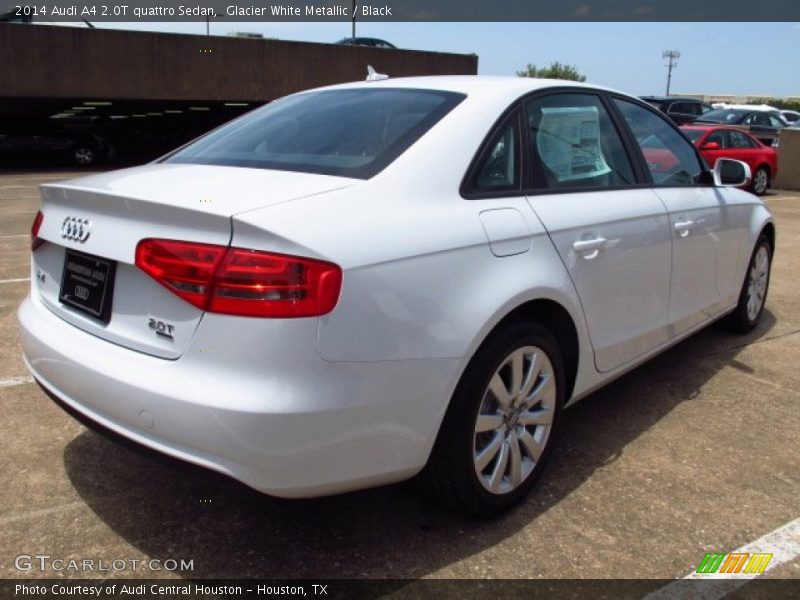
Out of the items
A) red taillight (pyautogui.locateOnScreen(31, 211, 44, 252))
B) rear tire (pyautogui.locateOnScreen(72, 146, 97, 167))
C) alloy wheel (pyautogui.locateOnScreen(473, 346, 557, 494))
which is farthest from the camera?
rear tire (pyautogui.locateOnScreen(72, 146, 97, 167))

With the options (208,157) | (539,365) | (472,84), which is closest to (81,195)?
(208,157)

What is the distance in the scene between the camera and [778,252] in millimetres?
8266

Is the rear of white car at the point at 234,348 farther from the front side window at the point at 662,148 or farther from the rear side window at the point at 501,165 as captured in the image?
the front side window at the point at 662,148

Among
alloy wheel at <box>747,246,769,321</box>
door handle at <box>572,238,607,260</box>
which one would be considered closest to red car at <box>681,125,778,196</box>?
alloy wheel at <box>747,246,769,321</box>

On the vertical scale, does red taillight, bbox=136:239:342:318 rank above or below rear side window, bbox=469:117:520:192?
below

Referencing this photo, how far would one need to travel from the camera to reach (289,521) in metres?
2.62

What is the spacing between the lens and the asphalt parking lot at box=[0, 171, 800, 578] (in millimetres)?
2428

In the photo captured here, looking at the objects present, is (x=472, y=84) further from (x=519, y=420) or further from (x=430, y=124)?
(x=519, y=420)

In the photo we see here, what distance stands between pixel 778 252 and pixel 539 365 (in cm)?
674

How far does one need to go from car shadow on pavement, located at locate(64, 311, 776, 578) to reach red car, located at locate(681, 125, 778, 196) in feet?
36.9

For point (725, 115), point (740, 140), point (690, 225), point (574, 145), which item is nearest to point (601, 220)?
point (574, 145)

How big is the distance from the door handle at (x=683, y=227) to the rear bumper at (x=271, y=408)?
1823 millimetres

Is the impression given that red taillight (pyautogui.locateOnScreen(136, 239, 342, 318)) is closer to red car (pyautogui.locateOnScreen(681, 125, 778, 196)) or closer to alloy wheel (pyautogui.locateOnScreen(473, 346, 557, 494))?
alloy wheel (pyautogui.locateOnScreen(473, 346, 557, 494))

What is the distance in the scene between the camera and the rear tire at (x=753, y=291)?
4793mm
